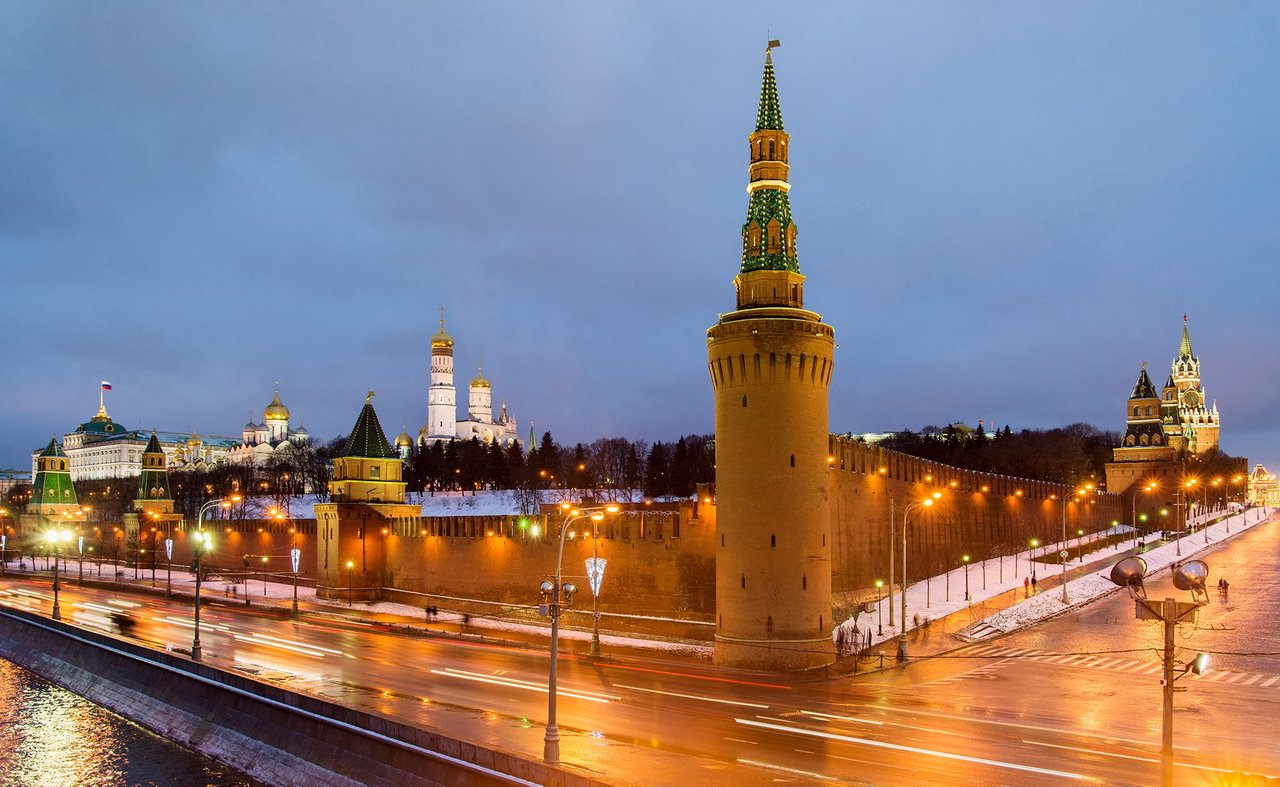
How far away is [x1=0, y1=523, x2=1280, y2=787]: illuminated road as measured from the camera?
2166cm

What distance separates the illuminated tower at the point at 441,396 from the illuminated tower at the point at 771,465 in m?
154

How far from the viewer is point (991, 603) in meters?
52.6

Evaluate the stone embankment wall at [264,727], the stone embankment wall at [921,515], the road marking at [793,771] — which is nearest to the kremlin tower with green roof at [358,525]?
the stone embankment wall at [264,727]

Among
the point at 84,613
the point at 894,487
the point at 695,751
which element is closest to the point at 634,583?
the point at 894,487

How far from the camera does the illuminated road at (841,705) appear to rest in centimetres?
2166

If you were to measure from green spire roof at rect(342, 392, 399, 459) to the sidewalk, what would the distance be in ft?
119

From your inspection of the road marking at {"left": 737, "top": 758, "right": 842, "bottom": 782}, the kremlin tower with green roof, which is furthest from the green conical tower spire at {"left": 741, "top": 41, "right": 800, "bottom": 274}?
the kremlin tower with green roof

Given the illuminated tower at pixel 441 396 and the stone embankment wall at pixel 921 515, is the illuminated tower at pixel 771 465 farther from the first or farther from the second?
the illuminated tower at pixel 441 396

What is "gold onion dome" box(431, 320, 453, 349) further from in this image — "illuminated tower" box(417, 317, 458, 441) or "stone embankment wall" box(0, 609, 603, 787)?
"stone embankment wall" box(0, 609, 603, 787)

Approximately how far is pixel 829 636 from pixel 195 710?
21685mm

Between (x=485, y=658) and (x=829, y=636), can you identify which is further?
(x=485, y=658)

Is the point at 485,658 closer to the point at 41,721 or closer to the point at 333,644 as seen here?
the point at 333,644

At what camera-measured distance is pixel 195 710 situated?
3425cm

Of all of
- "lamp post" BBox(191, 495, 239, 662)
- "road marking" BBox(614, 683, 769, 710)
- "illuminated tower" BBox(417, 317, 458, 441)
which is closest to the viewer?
"road marking" BBox(614, 683, 769, 710)
